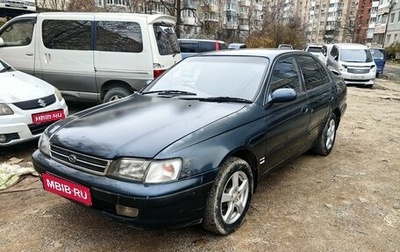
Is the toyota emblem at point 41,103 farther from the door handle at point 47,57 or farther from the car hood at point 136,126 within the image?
the door handle at point 47,57

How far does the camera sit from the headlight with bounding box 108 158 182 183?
2281 millimetres

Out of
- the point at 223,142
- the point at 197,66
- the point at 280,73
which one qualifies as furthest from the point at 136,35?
the point at 223,142

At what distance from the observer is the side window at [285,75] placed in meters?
3.46

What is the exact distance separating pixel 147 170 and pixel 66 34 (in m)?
5.08

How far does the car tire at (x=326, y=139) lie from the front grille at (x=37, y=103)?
373 centimetres

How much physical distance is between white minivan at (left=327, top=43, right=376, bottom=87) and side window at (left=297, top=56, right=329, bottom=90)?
10.4 metres

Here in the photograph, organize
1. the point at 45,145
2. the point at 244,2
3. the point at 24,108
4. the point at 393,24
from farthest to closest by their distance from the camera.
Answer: the point at 244,2, the point at 393,24, the point at 24,108, the point at 45,145

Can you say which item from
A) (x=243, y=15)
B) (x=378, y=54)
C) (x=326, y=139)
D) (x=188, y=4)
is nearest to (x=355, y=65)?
(x=378, y=54)

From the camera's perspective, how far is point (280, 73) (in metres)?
3.60

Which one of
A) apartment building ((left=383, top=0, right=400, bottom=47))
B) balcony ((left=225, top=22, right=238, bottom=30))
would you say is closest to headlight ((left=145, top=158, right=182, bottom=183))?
balcony ((left=225, top=22, right=238, bottom=30))

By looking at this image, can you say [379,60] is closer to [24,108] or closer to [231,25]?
[24,108]

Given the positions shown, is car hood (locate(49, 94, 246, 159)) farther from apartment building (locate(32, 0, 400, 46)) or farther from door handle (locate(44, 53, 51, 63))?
apartment building (locate(32, 0, 400, 46))

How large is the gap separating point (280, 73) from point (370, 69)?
12.3 m

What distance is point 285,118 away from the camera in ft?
11.2
